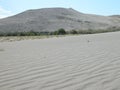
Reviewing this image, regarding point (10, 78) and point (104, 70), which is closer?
point (10, 78)

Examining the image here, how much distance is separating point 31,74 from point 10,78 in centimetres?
42

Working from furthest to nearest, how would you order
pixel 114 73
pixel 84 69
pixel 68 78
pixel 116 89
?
pixel 84 69 < pixel 114 73 < pixel 68 78 < pixel 116 89

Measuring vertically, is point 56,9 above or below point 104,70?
above

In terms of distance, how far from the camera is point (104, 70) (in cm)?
446

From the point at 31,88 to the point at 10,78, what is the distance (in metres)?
0.78

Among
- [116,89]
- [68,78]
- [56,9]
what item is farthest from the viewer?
[56,9]

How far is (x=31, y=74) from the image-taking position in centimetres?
430

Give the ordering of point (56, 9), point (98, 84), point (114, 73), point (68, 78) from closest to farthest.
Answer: point (98, 84)
point (68, 78)
point (114, 73)
point (56, 9)

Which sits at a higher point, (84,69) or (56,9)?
(56,9)

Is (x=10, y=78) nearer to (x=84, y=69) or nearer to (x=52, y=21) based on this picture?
(x=84, y=69)

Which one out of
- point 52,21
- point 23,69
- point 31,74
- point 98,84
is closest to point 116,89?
point 98,84

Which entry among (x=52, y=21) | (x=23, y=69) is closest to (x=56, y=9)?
(x=52, y=21)

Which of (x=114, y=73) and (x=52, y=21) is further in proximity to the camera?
(x=52, y=21)

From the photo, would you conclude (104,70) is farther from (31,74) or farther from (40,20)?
(40,20)
